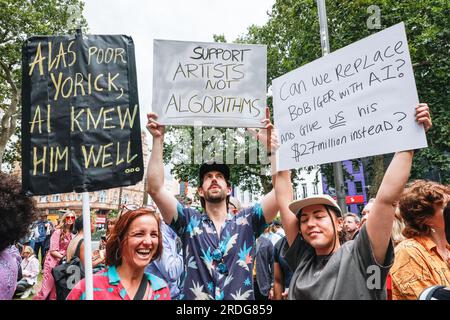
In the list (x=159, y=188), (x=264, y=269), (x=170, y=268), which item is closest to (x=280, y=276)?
(x=264, y=269)

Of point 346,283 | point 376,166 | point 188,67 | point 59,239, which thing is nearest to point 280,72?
point 376,166

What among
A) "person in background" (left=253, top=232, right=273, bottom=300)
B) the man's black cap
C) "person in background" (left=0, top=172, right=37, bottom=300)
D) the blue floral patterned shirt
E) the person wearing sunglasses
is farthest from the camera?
"person in background" (left=253, top=232, right=273, bottom=300)

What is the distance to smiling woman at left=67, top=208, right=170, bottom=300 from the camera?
203 centimetres

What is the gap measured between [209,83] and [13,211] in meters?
1.70

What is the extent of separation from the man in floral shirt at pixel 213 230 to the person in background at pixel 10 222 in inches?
31.4

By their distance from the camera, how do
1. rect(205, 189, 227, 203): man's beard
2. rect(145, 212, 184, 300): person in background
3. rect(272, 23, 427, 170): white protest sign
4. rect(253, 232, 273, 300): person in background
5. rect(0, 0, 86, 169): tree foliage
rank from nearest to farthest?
rect(272, 23, 427, 170): white protest sign → rect(205, 189, 227, 203): man's beard → rect(145, 212, 184, 300): person in background → rect(253, 232, 273, 300): person in background → rect(0, 0, 86, 169): tree foliage

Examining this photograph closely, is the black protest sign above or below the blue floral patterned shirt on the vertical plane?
above

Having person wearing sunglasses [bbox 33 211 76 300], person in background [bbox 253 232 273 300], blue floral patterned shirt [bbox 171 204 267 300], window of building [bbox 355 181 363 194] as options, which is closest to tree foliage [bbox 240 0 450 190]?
person in background [bbox 253 232 273 300]

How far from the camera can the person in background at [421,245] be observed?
2326 mm

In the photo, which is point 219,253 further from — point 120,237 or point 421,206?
point 421,206

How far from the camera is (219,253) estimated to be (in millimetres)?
2502

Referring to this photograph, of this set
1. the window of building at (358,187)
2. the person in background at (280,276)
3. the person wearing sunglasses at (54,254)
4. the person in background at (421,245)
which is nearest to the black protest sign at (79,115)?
the person wearing sunglasses at (54,254)

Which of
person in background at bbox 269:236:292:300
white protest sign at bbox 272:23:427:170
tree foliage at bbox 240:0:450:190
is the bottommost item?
person in background at bbox 269:236:292:300

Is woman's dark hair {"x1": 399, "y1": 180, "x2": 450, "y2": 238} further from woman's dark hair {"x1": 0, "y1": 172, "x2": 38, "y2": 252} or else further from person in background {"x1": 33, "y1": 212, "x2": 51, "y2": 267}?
person in background {"x1": 33, "y1": 212, "x2": 51, "y2": 267}
